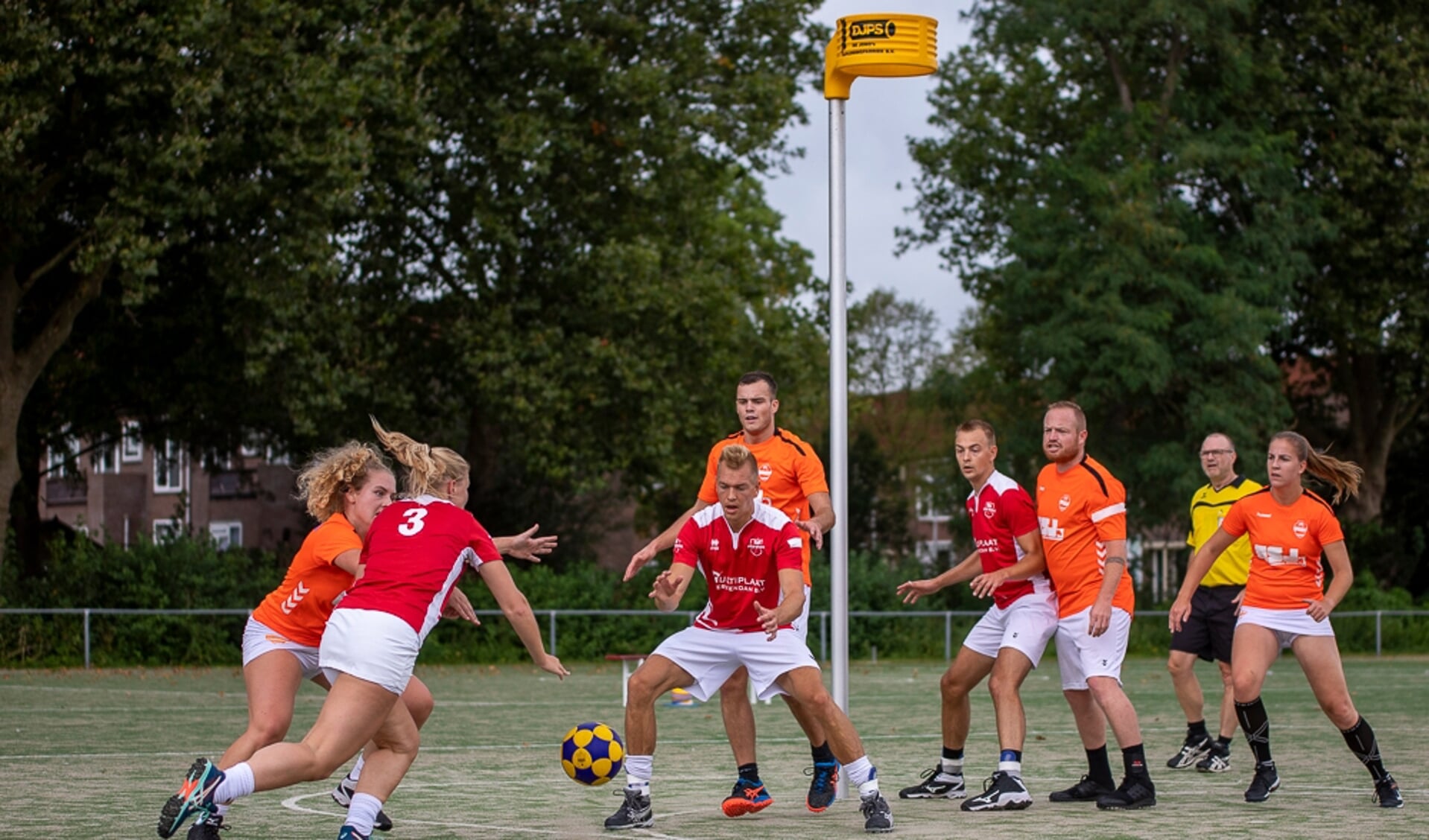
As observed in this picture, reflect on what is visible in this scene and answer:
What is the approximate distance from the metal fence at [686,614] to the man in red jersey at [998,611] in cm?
1251

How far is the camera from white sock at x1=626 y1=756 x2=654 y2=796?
28.8ft

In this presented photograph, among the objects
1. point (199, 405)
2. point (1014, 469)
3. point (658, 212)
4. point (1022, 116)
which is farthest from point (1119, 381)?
point (199, 405)

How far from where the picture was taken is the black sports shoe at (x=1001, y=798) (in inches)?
370

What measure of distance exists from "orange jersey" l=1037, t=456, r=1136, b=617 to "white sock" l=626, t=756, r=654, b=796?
258cm

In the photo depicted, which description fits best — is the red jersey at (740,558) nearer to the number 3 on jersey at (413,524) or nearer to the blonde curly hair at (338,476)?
the blonde curly hair at (338,476)

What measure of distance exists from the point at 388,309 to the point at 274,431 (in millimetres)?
4150

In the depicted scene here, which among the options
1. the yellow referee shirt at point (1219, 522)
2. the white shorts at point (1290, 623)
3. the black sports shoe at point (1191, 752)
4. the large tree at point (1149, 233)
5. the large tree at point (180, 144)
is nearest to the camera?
the white shorts at point (1290, 623)

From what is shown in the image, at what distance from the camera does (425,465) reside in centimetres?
759

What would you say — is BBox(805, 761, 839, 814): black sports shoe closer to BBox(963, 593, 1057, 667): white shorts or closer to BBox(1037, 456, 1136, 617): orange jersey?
BBox(963, 593, 1057, 667): white shorts

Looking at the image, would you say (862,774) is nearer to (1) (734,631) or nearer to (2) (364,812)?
(1) (734,631)

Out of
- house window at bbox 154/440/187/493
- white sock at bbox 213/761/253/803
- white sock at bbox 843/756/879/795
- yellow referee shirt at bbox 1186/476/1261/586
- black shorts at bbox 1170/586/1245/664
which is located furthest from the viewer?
house window at bbox 154/440/187/493

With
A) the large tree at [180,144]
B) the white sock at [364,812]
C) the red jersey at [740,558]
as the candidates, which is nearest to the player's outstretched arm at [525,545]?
the red jersey at [740,558]

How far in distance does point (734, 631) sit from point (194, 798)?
3.00 metres

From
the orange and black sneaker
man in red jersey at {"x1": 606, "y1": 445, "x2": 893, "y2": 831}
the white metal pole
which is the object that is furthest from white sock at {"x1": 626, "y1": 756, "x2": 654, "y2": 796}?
the white metal pole
